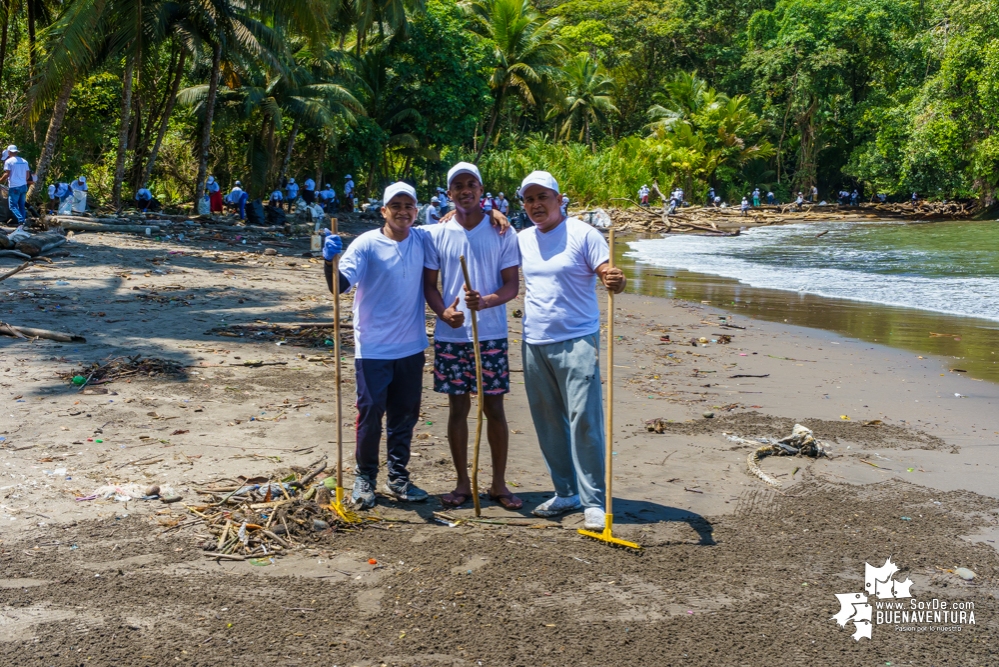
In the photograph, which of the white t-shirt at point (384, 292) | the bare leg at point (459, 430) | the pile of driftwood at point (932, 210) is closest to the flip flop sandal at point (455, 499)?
the bare leg at point (459, 430)

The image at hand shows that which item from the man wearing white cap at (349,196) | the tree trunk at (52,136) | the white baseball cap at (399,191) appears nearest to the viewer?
the white baseball cap at (399,191)

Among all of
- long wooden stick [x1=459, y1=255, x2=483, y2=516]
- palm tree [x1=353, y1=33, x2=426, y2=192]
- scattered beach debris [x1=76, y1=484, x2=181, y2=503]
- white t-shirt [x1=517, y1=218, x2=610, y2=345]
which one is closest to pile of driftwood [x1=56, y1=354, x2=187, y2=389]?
scattered beach debris [x1=76, y1=484, x2=181, y2=503]

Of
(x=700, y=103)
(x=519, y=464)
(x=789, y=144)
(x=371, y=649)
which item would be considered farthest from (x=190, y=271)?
(x=789, y=144)

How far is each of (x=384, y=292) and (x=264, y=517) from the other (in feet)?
4.29

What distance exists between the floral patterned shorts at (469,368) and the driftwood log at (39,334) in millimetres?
4935

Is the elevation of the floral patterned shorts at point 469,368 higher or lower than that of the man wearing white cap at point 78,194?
lower

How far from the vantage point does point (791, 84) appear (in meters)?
50.6

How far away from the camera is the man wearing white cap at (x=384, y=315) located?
4831 millimetres

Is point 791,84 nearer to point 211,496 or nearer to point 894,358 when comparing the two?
point 894,358

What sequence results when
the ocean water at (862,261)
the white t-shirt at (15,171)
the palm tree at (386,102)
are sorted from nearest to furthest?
the ocean water at (862,261)
the white t-shirt at (15,171)
the palm tree at (386,102)

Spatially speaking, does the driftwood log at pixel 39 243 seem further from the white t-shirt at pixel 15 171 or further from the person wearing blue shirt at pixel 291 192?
the person wearing blue shirt at pixel 291 192

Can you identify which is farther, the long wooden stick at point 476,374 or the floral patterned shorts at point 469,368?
the floral patterned shorts at point 469,368

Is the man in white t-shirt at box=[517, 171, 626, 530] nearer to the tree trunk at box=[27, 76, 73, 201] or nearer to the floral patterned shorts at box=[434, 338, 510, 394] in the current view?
the floral patterned shorts at box=[434, 338, 510, 394]

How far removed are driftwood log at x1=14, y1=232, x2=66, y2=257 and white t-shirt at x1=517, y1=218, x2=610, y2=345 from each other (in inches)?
449
